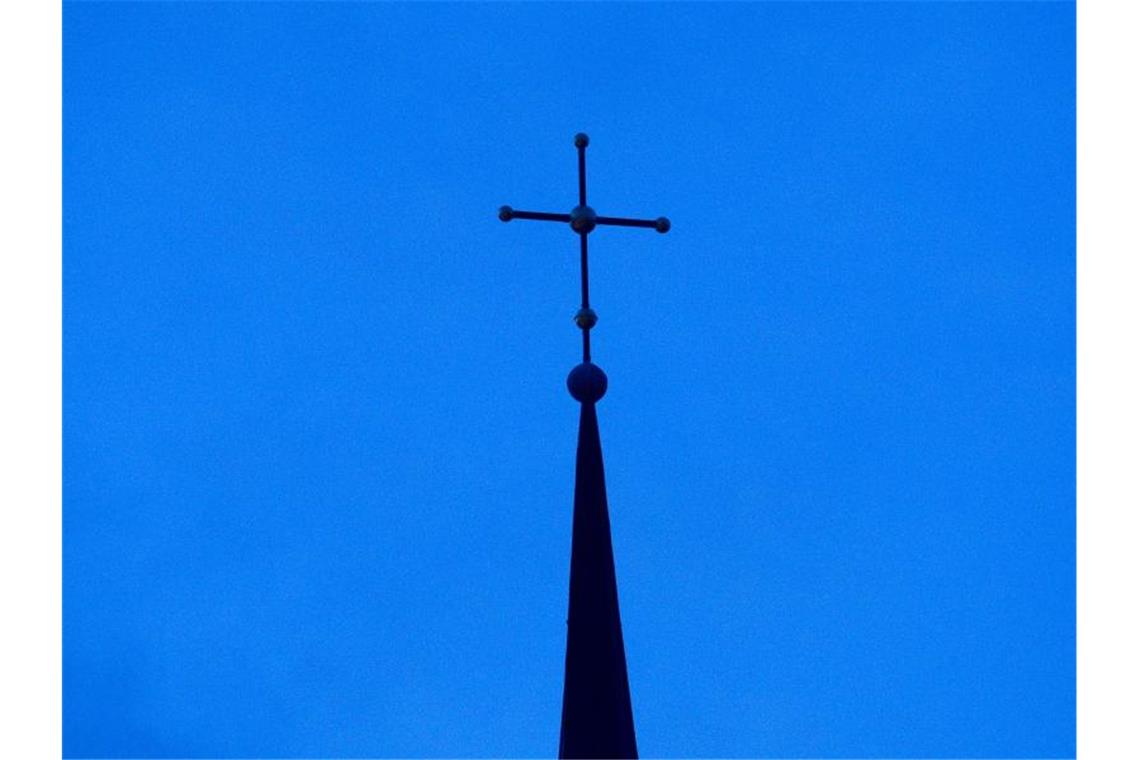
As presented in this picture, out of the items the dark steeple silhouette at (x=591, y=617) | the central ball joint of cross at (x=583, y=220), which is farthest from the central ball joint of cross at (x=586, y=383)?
the central ball joint of cross at (x=583, y=220)

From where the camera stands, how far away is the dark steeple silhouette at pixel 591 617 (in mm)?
21250

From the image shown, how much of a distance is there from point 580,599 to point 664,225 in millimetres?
6641

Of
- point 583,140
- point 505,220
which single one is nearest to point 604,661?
point 505,220

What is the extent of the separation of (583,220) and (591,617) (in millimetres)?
6119

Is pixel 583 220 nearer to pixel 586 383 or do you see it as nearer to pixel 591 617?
pixel 586 383

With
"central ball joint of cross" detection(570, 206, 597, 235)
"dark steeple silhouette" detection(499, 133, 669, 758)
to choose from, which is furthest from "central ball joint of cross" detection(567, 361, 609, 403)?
"central ball joint of cross" detection(570, 206, 597, 235)

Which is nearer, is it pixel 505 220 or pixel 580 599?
pixel 580 599

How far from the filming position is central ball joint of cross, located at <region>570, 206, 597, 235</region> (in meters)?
24.6

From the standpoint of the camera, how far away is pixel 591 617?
874 inches

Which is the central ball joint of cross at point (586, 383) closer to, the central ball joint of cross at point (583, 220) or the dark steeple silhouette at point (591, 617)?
the dark steeple silhouette at point (591, 617)

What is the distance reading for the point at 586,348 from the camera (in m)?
25.3

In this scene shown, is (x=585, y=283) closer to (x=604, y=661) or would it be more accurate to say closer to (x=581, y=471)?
(x=581, y=471)

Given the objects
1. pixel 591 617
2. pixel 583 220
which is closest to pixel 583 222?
pixel 583 220

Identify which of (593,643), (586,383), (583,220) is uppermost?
(583,220)
